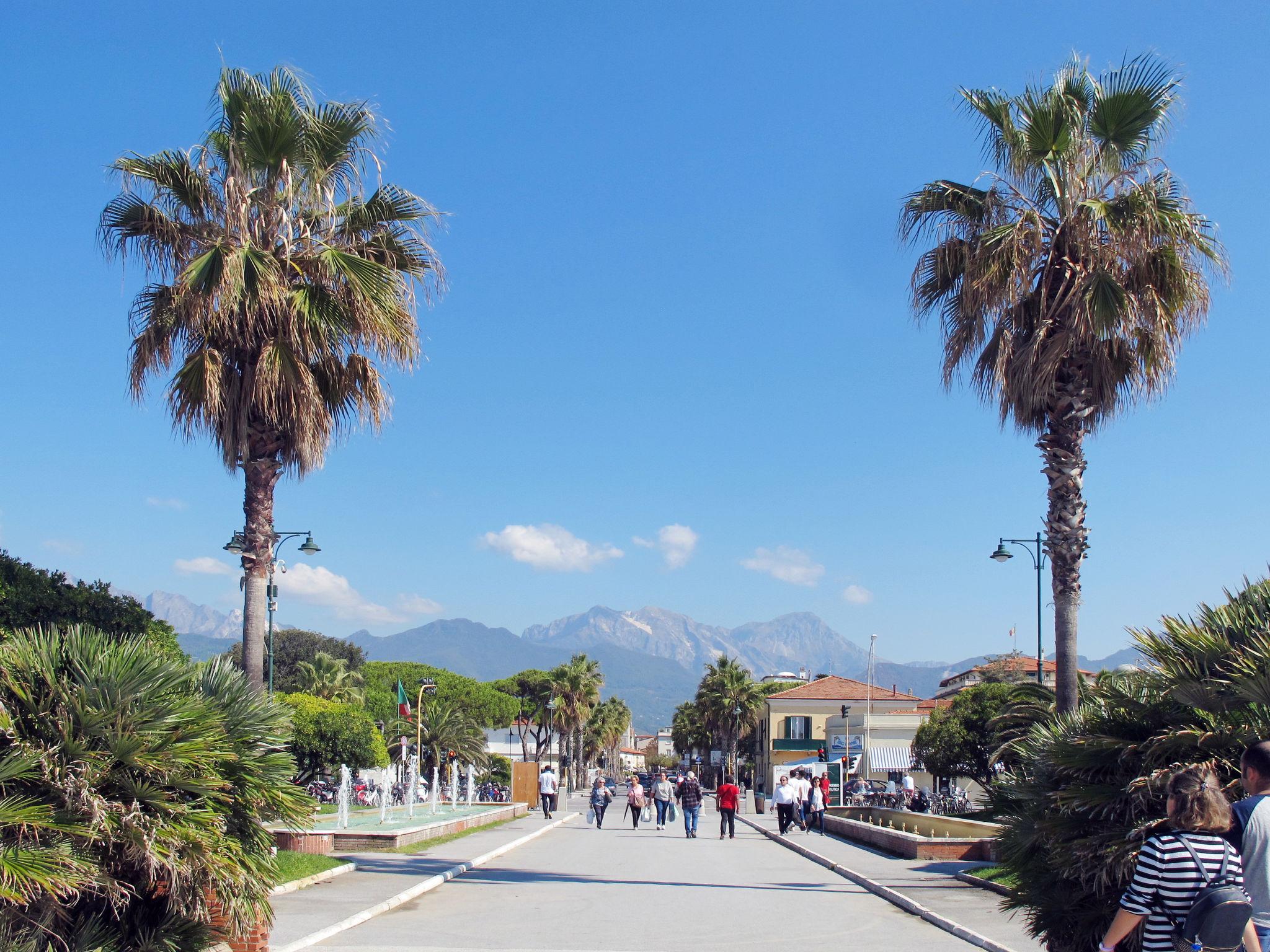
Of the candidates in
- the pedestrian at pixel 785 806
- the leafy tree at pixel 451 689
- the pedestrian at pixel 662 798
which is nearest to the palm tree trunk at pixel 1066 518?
the pedestrian at pixel 785 806

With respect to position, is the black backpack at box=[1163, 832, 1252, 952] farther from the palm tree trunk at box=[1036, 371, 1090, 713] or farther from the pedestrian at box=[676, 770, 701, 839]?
the pedestrian at box=[676, 770, 701, 839]

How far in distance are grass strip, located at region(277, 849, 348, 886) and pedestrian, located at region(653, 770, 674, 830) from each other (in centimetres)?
1709

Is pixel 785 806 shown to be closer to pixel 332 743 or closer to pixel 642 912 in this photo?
pixel 332 743

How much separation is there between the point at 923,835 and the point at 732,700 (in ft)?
196

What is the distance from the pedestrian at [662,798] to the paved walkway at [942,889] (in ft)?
29.8

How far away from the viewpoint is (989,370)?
1644cm

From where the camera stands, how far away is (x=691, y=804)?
29.2 metres

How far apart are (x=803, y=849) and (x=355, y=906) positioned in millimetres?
13275

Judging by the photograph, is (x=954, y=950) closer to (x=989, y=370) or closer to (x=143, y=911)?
(x=143, y=911)

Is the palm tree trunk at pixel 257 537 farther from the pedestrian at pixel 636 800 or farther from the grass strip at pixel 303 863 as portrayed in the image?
the pedestrian at pixel 636 800

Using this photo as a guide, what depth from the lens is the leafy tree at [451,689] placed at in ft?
268

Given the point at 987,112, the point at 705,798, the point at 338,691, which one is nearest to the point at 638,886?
the point at 987,112

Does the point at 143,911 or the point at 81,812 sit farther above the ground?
the point at 81,812

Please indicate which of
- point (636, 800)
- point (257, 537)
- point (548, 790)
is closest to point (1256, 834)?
point (257, 537)
